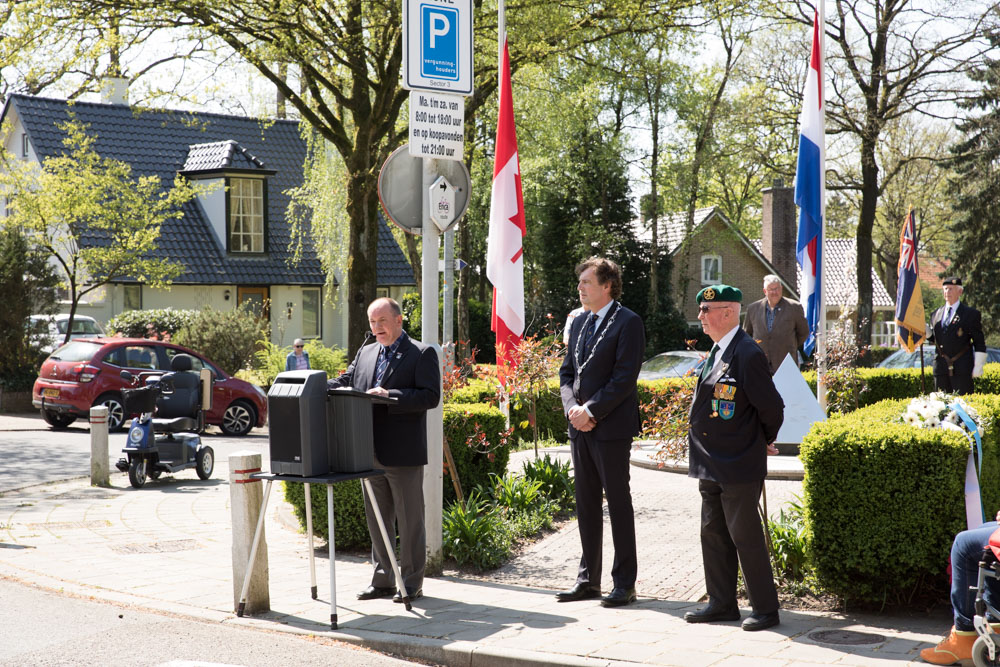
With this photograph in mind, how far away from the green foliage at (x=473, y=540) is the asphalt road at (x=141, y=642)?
1.91 metres

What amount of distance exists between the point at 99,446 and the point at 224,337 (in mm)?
11801

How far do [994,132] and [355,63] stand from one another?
3272 centimetres

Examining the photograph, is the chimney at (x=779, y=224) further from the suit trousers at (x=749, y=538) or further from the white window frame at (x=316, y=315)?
the suit trousers at (x=749, y=538)

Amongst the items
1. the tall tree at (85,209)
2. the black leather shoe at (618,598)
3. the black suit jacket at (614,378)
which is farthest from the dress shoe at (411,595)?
the tall tree at (85,209)

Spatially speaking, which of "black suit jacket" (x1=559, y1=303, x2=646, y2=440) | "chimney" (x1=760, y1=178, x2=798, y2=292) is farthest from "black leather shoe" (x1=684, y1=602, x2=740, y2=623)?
"chimney" (x1=760, y1=178, x2=798, y2=292)

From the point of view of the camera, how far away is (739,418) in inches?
234

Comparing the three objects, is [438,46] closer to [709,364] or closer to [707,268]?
[709,364]

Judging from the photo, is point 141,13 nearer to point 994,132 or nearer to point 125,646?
point 125,646

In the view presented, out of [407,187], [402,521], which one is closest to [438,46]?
[407,187]

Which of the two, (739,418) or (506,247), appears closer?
(739,418)

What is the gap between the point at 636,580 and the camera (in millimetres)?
7027

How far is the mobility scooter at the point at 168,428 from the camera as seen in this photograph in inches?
487

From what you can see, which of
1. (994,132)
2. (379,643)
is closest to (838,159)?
(994,132)

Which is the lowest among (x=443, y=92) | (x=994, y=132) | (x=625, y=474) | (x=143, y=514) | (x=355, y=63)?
(x=143, y=514)
